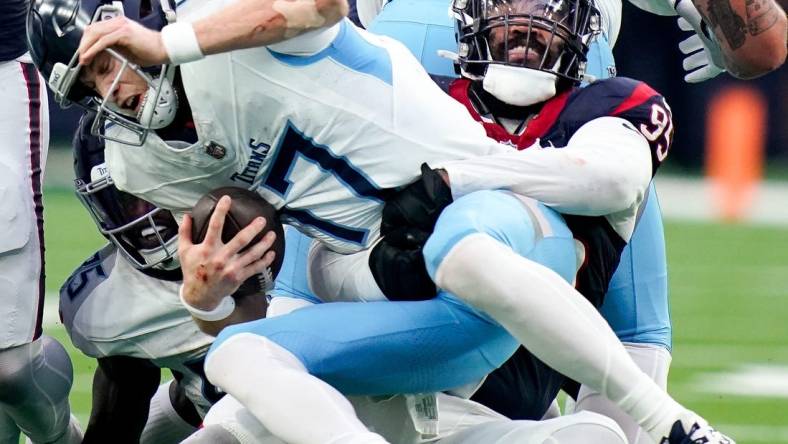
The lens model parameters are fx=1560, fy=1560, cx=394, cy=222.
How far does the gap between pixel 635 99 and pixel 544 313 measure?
2.21 ft

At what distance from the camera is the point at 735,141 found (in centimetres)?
1216

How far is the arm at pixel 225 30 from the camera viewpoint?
2.82 meters

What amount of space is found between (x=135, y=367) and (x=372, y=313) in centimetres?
156

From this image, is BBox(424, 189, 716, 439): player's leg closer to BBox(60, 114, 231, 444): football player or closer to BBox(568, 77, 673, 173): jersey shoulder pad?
BBox(568, 77, 673, 173): jersey shoulder pad

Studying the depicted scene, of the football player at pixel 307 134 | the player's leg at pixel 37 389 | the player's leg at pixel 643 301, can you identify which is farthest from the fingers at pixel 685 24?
the player's leg at pixel 37 389

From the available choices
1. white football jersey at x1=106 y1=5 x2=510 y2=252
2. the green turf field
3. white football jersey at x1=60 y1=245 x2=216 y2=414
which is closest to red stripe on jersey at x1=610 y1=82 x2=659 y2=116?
white football jersey at x1=106 y1=5 x2=510 y2=252

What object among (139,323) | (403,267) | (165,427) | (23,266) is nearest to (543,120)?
(403,267)

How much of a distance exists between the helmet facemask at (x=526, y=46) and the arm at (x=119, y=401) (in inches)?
57.0

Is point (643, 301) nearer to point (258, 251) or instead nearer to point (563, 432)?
point (563, 432)

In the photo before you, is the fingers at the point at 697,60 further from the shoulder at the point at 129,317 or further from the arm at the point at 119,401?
the arm at the point at 119,401

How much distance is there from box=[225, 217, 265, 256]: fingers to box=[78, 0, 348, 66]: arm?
1.22ft

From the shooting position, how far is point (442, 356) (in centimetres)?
297

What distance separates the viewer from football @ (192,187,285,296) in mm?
3037

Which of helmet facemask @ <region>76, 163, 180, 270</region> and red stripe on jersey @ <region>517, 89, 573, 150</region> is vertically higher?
red stripe on jersey @ <region>517, 89, 573, 150</region>
